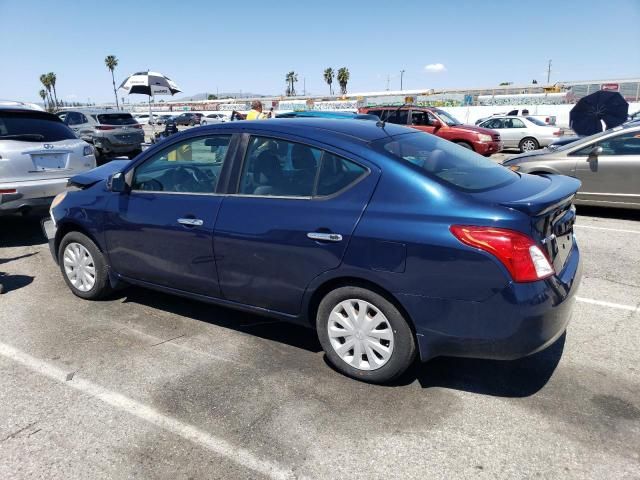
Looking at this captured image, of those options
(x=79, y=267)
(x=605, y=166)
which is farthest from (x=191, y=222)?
(x=605, y=166)

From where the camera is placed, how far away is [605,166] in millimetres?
7754

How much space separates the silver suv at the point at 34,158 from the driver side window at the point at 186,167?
302 centimetres

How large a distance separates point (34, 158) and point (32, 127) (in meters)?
0.62

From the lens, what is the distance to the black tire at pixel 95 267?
435cm

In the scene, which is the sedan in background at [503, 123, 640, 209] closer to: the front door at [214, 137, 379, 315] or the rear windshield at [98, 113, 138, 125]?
the front door at [214, 137, 379, 315]

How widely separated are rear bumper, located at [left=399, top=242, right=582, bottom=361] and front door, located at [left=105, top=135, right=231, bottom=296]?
1567 mm

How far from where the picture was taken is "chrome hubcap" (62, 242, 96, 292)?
4.45 meters

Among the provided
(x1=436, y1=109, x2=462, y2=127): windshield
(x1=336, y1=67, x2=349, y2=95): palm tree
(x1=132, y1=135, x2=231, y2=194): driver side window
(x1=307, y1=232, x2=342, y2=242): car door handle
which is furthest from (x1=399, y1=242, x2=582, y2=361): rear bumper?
(x1=336, y1=67, x2=349, y2=95): palm tree

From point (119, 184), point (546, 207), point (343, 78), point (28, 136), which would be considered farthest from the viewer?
point (343, 78)

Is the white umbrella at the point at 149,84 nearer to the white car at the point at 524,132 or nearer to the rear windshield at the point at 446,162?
the white car at the point at 524,132

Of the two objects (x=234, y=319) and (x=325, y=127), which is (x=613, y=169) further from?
(x=234, y=319)

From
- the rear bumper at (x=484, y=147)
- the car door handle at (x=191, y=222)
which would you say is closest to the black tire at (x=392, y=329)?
the car door handle at (x=191, y=222)

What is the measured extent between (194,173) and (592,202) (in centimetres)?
673

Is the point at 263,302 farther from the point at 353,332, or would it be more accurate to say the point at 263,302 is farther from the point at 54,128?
the point at 54,128
